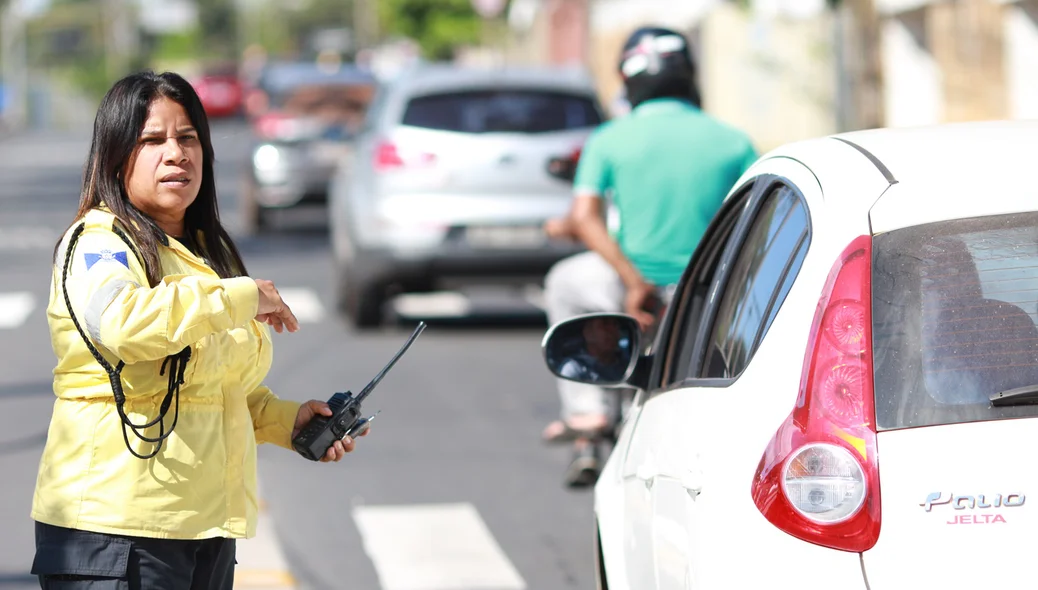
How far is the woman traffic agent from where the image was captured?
10.2 feet

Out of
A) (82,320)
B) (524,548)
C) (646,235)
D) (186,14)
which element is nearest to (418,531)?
(524,548)

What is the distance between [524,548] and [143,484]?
3.67 m

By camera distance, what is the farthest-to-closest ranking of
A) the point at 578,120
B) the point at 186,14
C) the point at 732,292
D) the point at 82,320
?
the point at 186,14, the point at 578,120, the point at 732,292, the point at 82,320

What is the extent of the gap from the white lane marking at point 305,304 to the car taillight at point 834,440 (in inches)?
426

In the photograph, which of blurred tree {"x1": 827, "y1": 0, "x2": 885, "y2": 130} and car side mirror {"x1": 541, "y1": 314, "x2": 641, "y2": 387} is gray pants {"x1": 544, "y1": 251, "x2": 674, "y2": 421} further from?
blurred tree {"x1": 827, "y1": 0, "x2": 885, "y2": 130}

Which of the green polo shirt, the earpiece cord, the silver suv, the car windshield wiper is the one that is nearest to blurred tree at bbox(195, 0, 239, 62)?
the silver suv

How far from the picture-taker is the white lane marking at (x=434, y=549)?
246 inches

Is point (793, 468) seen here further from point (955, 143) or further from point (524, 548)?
point (524, 548)

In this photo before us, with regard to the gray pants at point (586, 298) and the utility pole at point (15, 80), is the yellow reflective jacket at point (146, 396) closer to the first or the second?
the gray pants at point (586, 298)

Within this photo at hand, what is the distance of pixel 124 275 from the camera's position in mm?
3117

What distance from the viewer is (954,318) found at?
9.11ft

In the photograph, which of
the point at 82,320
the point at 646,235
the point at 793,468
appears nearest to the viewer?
the point at 793,468

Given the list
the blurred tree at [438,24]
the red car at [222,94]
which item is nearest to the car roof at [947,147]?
the blurred tree at [438,24]

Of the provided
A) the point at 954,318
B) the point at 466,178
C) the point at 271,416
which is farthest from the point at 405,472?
the point at 954,318
